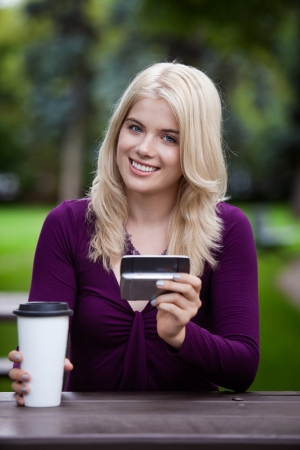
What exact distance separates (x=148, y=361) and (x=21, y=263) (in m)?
12.3

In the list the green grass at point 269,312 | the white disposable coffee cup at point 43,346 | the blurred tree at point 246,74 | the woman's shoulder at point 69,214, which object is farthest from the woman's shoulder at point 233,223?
the blurred tree at point 246,74

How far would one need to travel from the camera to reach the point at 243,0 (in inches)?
286

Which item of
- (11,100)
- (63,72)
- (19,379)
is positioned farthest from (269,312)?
(11,100)

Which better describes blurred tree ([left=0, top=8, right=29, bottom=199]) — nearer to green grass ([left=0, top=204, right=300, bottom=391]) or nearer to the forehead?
green grass ([left=0, top=204, right=300, bottom=391])

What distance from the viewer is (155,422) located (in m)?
1.71

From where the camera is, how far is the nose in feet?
7.87

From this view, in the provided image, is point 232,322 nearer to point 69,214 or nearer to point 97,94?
point 69,214

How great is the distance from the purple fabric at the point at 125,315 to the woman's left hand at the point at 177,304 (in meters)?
0.29

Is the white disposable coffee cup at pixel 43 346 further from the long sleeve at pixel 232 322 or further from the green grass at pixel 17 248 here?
the green grass at pixel 17 248

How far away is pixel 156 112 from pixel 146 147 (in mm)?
120

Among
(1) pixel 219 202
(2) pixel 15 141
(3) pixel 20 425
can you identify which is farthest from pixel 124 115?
(2) pixel 15 141

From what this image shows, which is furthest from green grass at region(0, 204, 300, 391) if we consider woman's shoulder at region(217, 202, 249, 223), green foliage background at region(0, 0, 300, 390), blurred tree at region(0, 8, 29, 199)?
blurred tree at region(0, 8, 29, 199)

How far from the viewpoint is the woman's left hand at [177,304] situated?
1863mm

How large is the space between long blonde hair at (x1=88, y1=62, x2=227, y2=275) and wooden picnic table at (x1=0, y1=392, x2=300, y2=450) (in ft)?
1.88
